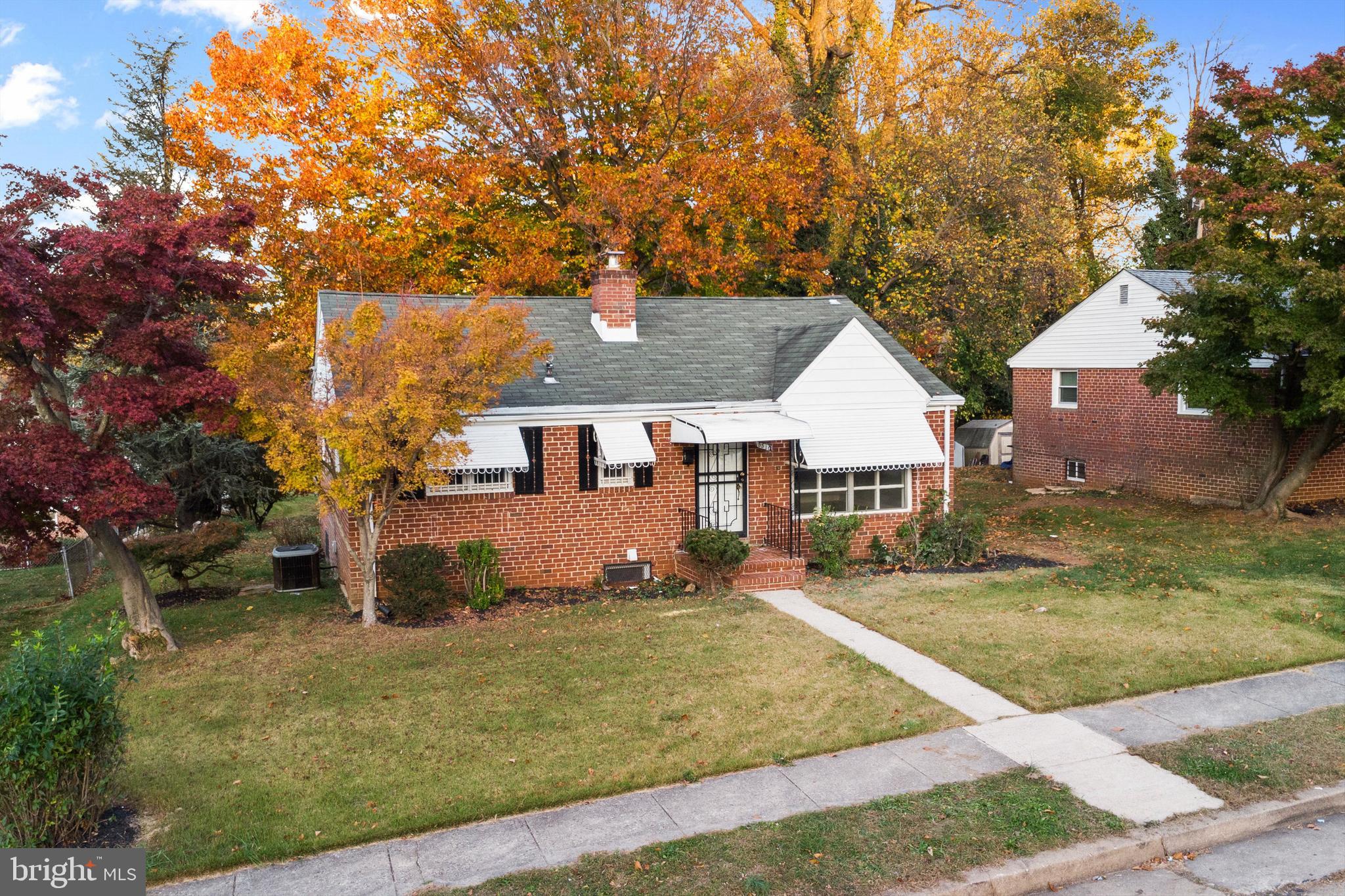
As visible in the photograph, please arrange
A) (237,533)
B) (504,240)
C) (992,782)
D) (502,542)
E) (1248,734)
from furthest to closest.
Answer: (504,240)
(237,533)
(502,542)
(1248,734)
(992,782)

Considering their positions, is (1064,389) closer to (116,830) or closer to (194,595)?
(194,595)

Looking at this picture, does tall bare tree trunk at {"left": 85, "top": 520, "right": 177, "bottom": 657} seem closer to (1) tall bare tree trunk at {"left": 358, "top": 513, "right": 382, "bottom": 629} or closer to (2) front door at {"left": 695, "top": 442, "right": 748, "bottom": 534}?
(1) tall bare tree trunk at {"left": 358, "top": 513, "right": 382, "bottom": 629}

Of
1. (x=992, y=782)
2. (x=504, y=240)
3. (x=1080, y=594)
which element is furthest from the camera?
(x=504, y=240)

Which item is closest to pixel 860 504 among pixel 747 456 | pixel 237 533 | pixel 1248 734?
pixel 747 456

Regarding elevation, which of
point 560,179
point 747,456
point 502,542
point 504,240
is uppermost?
point 560,179

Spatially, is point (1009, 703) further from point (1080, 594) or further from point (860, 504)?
point (860, 504)

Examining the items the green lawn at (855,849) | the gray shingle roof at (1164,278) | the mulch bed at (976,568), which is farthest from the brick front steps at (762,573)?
the gray shingle roof at (1164,278)
